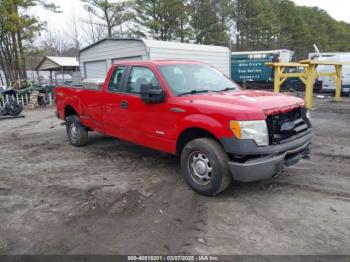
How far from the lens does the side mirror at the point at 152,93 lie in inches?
191

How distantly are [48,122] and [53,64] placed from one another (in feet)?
46.8

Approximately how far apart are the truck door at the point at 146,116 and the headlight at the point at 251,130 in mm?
1143

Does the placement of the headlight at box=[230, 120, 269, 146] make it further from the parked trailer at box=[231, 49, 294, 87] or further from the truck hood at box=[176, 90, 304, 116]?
the parked trailer at box=[231, 49, 294, 87]

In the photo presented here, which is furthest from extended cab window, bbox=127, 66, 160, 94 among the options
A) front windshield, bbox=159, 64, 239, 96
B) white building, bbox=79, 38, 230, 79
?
white building, bbox=79, 38, 230, 79

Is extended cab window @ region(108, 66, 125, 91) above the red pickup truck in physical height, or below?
above

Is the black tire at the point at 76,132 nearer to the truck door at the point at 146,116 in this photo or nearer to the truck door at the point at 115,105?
the truck door at the point at 115,105

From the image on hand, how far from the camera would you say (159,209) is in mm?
4180

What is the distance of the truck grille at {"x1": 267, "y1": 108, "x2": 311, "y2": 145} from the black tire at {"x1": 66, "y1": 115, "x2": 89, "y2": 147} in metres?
4.60

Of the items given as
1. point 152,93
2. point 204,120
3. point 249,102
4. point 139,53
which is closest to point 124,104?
point 152,93

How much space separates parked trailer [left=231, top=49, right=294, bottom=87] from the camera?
977 inches

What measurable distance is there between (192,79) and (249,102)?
1337 mm

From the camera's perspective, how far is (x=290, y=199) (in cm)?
434

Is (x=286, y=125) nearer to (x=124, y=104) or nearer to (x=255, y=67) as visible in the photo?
(x=124, y=104)

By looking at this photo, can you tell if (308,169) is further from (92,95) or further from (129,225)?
(92,95)
